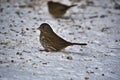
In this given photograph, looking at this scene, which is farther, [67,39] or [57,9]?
[57,9]

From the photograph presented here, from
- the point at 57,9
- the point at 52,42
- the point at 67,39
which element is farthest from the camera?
the point at 57,9

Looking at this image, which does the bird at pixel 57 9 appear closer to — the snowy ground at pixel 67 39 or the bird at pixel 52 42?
the snowy ground at pixel 67 39

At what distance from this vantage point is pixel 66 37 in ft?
29.5

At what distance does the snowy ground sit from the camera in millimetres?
6512

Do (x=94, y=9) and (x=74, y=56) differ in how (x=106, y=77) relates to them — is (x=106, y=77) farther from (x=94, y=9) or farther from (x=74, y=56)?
(x=94, y=9)

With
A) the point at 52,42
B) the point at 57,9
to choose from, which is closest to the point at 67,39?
the point at 52,42

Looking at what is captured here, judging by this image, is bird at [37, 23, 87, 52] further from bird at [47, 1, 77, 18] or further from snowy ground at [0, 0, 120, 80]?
bird at [47, 1, 77, 18]

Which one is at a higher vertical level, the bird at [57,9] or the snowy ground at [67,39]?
the bird at [57,9]

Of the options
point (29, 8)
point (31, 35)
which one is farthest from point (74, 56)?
point (29, 8)

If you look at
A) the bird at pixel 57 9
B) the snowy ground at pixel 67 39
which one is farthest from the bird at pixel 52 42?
the bird at pixel 57 9

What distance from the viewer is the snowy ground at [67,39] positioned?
651cm

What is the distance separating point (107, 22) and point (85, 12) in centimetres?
130

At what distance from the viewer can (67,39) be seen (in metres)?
8.82

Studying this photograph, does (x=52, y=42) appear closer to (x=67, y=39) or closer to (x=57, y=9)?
(x=67, y=39)
